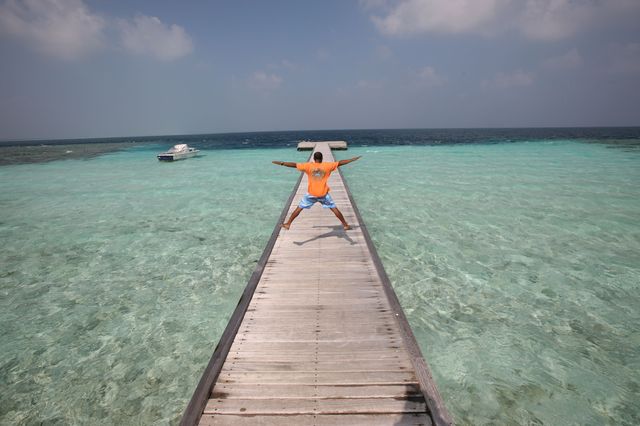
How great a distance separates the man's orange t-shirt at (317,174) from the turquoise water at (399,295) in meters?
2.44

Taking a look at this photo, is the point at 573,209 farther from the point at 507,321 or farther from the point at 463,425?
the point at 463,425

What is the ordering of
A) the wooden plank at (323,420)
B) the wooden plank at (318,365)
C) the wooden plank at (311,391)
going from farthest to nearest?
the wooden plank at (318,365)
the wooden plank at (311,391)
the wooden plank at (323,420)

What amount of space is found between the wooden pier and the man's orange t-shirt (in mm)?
1677

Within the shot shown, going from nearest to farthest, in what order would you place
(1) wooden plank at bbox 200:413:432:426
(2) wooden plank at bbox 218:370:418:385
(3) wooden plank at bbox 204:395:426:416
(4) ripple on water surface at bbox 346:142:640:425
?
(1) wooden plank at bbox 200:413:432:426, (3) wooden plank at bbox 204:395:426:416, (2) wooden plank at bbox 218:370:418:385, (4) ripple on water surface at bbox 346:142:640:425

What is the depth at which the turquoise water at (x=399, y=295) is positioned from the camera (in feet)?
12.0

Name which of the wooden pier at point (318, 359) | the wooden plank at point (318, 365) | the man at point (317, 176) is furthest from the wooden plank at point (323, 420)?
the man at point (317, 176)

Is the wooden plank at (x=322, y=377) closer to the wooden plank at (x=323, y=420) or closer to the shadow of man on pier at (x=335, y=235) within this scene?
the wooden plank at (x=323, y=420)

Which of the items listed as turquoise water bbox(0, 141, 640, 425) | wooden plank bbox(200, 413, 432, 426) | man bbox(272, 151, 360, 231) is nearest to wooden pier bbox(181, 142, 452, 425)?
wooden plank bbox(200, 413, 432, 426)

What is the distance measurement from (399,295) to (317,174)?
296 cm

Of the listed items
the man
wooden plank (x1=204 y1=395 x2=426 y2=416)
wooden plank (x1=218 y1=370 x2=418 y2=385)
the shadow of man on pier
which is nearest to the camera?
wooden plank (x1=204 y1=395 x2=426 y2=416)

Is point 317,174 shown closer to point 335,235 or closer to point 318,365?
point 335,235

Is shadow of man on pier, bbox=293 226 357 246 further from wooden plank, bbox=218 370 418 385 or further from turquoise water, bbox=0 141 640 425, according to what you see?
wooden plank, bbox=218 370 418 385

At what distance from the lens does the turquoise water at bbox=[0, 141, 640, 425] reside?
3.66m

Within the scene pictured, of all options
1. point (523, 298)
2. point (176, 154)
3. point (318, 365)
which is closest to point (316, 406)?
point (318, 365)
